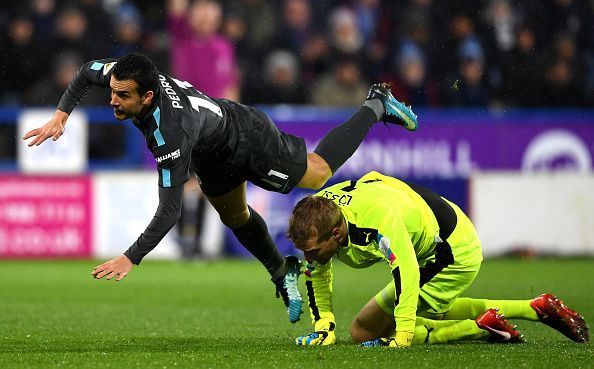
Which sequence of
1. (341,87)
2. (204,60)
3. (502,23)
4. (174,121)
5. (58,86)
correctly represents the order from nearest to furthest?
1. (174,121)
2. (204,60)
3. (58,86)
4. (341,87)
5. (502,23)

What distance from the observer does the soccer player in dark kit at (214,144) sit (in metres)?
6.73

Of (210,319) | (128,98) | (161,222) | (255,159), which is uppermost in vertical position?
(128,98)

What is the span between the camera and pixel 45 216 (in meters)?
14.0

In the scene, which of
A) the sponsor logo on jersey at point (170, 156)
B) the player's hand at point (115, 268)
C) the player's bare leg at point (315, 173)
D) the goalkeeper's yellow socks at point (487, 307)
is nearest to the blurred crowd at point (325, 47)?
the player's bare leg at point (315, 173)

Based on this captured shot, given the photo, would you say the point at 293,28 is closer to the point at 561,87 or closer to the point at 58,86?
the point at 58,86

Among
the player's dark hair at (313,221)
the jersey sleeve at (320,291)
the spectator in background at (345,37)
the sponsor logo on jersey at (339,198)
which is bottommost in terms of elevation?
the jersey sleeve at (320,291)

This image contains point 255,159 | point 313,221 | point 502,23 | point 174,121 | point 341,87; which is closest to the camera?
point 313,221

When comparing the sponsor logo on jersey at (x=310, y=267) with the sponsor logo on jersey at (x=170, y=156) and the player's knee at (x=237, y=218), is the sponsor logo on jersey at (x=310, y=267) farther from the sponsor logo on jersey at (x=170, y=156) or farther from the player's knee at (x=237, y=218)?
the player's knee at (x=237, y=218)

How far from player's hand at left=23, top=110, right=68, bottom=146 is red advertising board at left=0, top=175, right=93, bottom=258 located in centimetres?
671

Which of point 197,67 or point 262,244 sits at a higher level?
point 197,67

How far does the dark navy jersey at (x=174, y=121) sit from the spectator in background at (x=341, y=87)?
24.1ft

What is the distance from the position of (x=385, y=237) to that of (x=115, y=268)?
4.90 feet

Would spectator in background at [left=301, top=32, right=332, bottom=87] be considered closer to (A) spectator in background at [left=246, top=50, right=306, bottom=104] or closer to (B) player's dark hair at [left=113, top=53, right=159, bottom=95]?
(A) spectator in background at [left=246, top=50, right=306, bottom=104]

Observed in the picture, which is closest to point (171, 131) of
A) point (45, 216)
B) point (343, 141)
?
point (343, 141)
